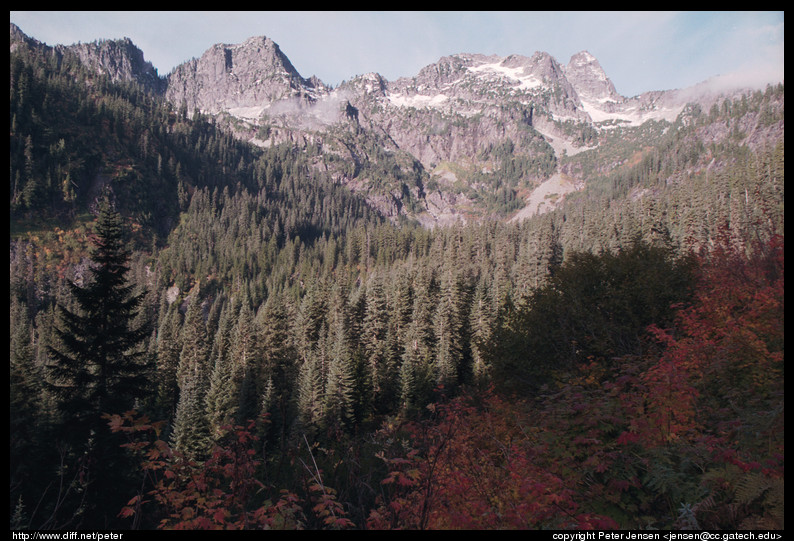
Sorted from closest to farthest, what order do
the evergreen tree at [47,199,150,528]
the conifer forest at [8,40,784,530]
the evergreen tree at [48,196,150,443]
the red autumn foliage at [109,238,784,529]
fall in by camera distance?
the red autumn foliage at [109,238,784,529], the conifer forest at [8,40,784,530], the evergreen tree at [47,199,150,528], the evergreen tree at [48,196,150,443]

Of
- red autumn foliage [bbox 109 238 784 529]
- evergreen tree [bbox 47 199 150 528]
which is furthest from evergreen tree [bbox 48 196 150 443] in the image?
red autumn foliage [bbox 109 238 784 529]

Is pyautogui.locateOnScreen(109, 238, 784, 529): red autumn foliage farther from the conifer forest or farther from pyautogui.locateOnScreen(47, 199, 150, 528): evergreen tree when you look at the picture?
pyautogui.locateOnScreen(47, 199, 150, 528): evergreen tree

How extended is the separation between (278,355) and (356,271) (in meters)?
71.3

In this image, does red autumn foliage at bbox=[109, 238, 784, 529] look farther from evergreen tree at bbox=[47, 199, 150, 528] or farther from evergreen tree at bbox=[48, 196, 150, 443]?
evergreen tree at bbox=[48, 196, 150, 443]

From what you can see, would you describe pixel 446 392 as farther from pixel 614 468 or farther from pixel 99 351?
pixel 614 468

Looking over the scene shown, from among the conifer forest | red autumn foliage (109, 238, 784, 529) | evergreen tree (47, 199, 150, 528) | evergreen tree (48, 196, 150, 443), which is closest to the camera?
red autumn foliage (109, 238, 784, 529)

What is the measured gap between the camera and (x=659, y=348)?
13906 mm

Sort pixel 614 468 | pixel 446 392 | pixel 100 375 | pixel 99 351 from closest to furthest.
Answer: pixel 614 468 → pixel 100 375 → pixel 99 351 → pixel 446 392

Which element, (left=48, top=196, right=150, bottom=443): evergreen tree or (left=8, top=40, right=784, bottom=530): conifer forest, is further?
(left=48, top=196, right=150, bottom=443): evergreen tree

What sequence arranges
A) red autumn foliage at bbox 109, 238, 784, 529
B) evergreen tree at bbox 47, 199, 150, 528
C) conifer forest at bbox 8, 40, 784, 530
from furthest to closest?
evergreen tree at bbox 47, 199, 150, 528, conifer forest at bbox 8, 40, 784, 530, red autumn foliage at bbox 109, 238, 784, 529

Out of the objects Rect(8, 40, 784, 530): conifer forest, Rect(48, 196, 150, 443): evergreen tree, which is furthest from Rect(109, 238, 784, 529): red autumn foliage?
Rect(48, 196, 150, 443): evergreen tree

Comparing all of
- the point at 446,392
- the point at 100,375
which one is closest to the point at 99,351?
the point at 100,375

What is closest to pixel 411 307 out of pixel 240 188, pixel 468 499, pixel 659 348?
pixel 659 348

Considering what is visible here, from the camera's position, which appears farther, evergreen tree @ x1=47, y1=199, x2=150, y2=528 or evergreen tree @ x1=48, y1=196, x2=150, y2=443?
evergreen tree @ x1=48, y1=196, x2=150, y2=443
